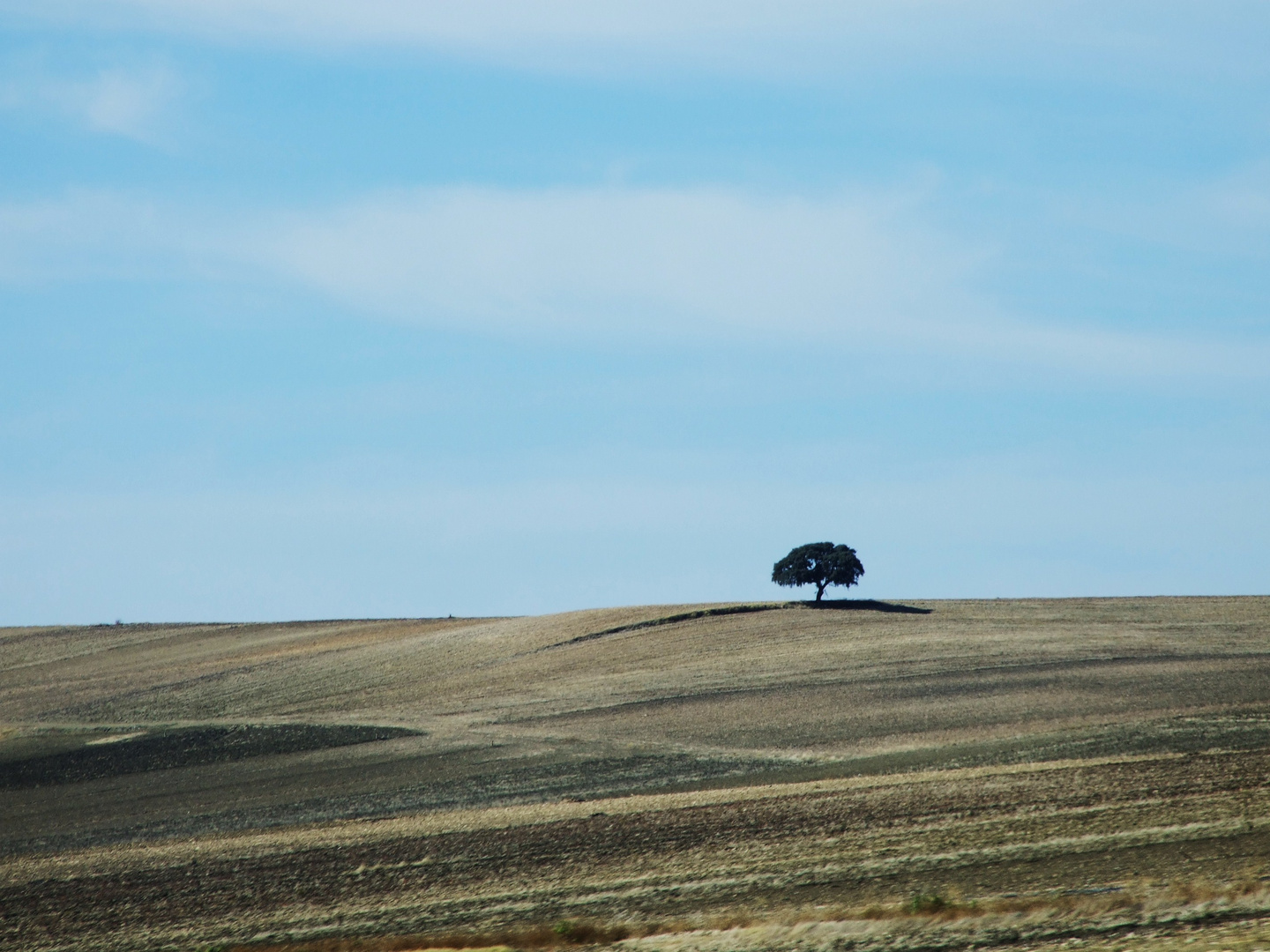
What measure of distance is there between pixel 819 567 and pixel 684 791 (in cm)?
3984

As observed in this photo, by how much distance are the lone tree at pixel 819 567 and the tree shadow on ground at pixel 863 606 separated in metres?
1.07

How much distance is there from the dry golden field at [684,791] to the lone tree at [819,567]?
6.98m

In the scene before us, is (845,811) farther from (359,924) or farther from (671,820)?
(359,924)

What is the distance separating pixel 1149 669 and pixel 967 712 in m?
9.06

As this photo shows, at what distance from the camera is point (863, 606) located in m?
68.1

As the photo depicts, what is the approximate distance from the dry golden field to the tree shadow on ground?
247cm

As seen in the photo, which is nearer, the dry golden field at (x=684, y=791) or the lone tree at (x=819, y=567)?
the dry golden field at (x=684, y=791)

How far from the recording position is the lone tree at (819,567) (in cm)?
6994

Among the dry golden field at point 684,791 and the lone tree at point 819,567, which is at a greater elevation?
the lone tree at point 819,567

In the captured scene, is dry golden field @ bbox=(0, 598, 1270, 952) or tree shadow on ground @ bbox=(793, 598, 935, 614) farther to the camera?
tree shadow on ground @ bbox=(793, 598, 935, 614)

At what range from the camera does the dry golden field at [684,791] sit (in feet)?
66.5

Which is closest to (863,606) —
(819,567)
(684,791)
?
(819,567)

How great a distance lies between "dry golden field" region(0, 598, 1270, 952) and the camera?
2028 cm

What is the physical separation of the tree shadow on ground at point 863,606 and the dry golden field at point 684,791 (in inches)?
97.2
